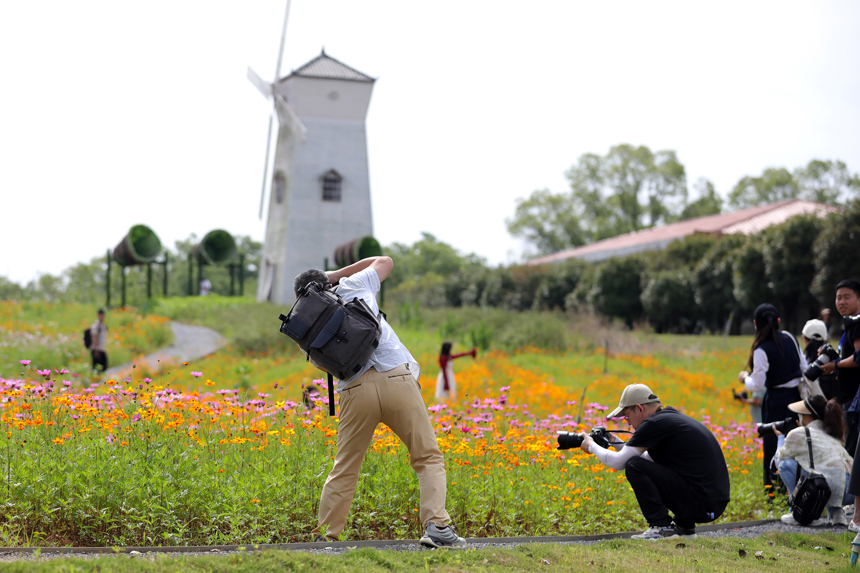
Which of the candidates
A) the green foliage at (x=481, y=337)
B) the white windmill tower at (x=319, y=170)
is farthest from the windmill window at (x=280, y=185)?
the green foliage at (x=481, y=337)

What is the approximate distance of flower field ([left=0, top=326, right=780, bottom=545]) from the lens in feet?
13.9

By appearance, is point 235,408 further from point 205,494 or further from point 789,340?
point 789,340

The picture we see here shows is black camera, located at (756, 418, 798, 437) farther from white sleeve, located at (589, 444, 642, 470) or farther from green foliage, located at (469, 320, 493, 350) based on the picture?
green foliage, located at (469, 320, 493, 350)

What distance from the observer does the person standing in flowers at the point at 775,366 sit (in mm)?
6250

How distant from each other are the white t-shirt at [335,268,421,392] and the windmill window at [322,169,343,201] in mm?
25705

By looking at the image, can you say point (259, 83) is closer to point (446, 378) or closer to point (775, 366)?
point (446, 378)

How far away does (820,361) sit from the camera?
5711 mm

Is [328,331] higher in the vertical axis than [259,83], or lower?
lower

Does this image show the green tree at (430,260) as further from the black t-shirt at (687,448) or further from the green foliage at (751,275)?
the black t-shirt at (687,448)

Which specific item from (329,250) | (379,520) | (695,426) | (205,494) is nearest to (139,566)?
(205,494)

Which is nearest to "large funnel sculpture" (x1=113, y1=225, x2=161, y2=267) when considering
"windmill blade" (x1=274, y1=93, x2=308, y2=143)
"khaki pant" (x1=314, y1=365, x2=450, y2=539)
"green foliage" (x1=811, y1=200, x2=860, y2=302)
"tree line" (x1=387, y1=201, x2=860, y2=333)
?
"windmill blade" (x1=274, y1=93, x2=308, y2=143)

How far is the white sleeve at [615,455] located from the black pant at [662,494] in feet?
0.13

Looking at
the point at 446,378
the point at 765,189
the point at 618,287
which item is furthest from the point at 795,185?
the point at 446,378

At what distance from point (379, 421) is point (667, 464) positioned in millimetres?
2125
